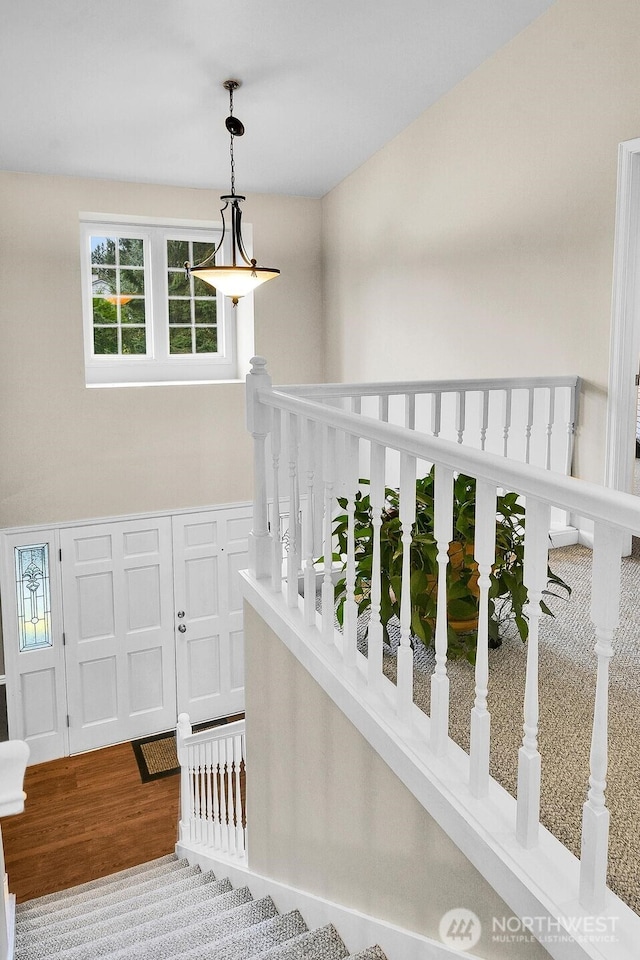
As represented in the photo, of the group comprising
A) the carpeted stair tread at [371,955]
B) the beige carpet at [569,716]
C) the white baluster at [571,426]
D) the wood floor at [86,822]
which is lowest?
the wood floor at [86,822]

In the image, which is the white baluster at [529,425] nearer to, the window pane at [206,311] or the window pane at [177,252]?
the window pane at [206,311]

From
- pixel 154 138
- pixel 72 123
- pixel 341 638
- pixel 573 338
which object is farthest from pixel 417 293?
pixel 341 638

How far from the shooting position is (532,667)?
4.35 ft

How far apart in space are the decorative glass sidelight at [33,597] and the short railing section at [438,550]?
128 inches

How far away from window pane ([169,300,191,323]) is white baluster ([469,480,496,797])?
16.7ft

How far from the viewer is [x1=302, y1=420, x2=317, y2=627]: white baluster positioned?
2.36 meters

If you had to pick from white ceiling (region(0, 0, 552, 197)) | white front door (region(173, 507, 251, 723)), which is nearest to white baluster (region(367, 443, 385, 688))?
white ceiling (region(0, 0, 552, 197))

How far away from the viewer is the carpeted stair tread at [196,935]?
8.81ft

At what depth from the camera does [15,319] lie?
17.4 ft

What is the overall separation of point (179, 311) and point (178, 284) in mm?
212

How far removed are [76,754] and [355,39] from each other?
17.7 feet

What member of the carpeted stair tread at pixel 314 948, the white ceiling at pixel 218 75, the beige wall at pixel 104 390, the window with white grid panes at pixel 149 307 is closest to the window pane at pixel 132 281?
the window with white grid panes at pixel 149 307

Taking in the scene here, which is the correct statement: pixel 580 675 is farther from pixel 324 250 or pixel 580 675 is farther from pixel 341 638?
pixel 324 250

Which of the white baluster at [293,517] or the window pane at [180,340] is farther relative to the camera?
the window pane at [180,340]
